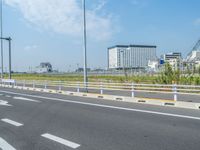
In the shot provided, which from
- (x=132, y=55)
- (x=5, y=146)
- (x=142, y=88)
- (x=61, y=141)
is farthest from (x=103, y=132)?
(x=132, y=55)

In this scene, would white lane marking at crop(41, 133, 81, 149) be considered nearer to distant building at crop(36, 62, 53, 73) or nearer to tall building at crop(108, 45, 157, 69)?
tall building at crop(108, 45, 157, 69)

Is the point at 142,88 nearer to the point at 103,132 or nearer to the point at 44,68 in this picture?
the point at 103,132

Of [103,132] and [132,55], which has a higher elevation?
[132,55]

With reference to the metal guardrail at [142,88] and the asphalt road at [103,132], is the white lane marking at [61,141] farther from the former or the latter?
the metal guardrail at [142,88]

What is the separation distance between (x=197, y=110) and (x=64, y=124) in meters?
6.10

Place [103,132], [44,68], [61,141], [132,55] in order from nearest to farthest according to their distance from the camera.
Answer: [61,141] → [103,132] → [132,55] → [44,68]

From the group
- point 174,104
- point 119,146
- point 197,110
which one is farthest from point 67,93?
point 119,146

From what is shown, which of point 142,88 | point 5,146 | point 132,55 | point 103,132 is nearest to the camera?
point 5,146

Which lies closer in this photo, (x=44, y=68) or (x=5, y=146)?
(x=5, y=146)

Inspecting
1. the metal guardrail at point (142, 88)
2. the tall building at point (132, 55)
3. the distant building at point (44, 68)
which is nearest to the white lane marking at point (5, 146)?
the metal guardrail at point (142, 88)

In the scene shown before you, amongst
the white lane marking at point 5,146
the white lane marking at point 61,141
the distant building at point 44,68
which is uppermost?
the distant building at point 44,68

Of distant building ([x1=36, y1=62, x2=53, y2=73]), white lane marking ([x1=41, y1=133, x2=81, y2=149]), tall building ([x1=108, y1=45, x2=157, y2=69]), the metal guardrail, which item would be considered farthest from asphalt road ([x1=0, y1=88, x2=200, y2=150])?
distant building ([x1=36, y1=62, x2=53, y2=73])

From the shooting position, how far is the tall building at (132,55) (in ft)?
402

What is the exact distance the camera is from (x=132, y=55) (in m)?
128
